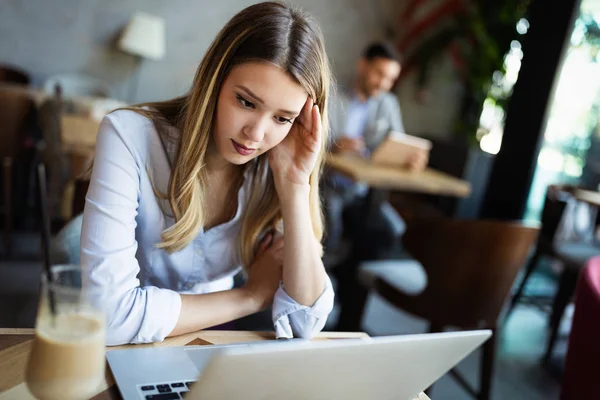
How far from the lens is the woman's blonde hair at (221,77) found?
1123 mm

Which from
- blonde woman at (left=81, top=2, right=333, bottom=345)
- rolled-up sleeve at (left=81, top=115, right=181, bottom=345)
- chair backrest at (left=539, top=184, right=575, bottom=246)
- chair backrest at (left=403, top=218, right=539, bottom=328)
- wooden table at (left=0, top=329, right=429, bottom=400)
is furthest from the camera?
chair backrest at (left=539, top=184, right=575, bottom=246)

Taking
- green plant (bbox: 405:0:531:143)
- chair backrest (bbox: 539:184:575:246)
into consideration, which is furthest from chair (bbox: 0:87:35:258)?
green plant (bbox: 405:0:531:143)

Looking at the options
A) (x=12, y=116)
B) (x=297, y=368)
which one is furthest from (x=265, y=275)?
(x=12, y=116)

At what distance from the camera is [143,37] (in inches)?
179

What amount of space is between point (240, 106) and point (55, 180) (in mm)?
2072

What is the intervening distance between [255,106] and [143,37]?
12.4 feet

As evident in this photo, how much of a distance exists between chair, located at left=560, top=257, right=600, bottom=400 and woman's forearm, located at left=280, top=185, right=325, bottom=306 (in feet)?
2.38

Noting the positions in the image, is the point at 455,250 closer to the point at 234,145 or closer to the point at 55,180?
the point at 234,145

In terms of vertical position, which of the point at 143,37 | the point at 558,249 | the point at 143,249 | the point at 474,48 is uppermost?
the point at 474,48

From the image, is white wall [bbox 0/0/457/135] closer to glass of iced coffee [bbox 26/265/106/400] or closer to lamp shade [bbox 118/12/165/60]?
lamp shade [bbox 118/12/165/60]

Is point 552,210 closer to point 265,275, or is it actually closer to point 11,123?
point 265,275

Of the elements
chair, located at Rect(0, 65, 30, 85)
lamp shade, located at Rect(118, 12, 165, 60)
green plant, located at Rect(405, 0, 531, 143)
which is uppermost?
green plant, located at Rect(405, 0, 531, 143)

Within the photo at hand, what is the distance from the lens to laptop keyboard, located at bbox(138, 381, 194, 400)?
0.75 m

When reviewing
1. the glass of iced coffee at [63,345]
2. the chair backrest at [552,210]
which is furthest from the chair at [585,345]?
the chair backrest at [552,210]
